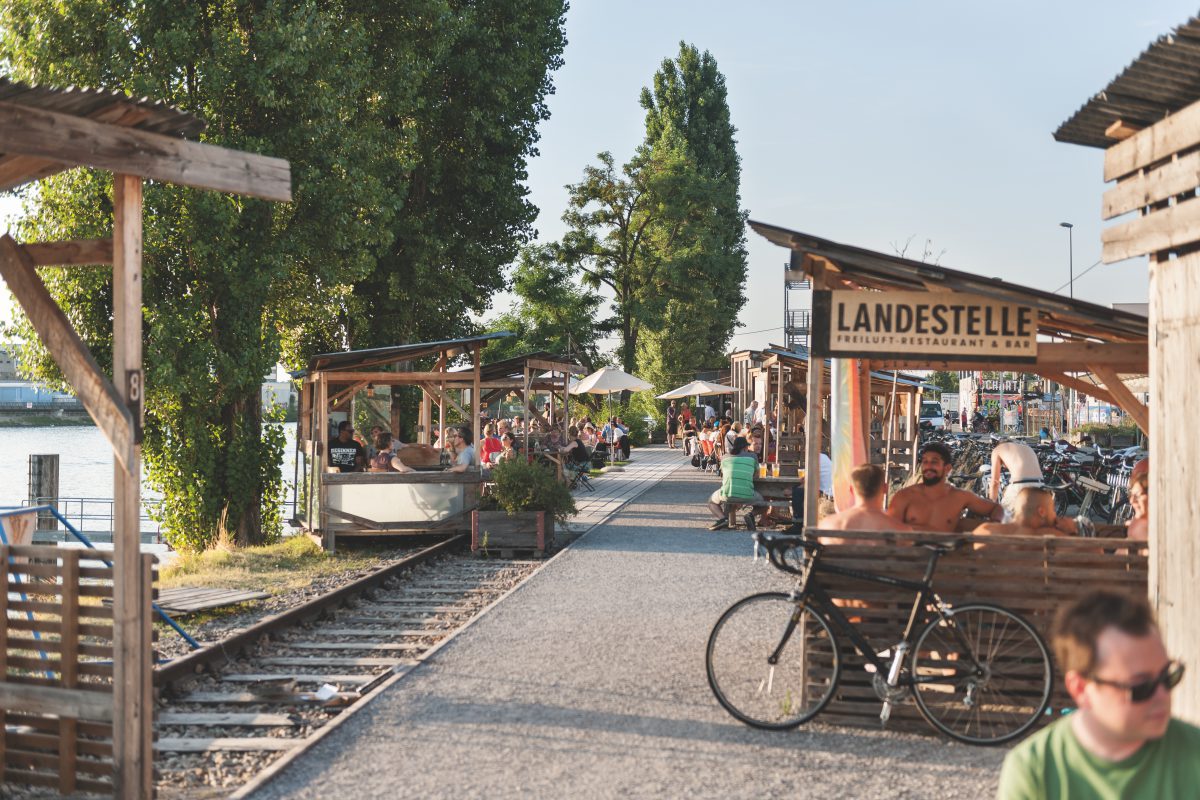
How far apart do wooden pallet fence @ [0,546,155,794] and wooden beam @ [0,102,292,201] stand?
1.79 m

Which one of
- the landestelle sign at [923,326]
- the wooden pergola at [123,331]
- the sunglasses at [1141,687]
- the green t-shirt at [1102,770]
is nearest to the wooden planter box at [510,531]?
the landestelle sign at [923,326]

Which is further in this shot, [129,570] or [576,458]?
[576,458]

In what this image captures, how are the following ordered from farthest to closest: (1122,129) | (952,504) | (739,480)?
(739,480) < (952,504) < (1122,129)

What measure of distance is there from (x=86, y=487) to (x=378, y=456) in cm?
4461

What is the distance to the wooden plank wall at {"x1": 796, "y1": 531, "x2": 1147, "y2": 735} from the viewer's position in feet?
22.9

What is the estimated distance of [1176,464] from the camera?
5.73 meters

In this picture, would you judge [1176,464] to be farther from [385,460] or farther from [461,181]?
[461,181]

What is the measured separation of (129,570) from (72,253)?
5.82ft

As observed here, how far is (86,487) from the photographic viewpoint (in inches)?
2285

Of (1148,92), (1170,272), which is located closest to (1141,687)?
(1170,272)

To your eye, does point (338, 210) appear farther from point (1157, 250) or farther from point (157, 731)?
point (1157, 250)

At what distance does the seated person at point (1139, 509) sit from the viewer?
732cm

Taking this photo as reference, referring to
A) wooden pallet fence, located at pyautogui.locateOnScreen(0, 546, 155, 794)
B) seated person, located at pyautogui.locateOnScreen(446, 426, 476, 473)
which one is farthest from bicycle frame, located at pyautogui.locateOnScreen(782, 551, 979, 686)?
seated person, located at pyautogui.locateOnScreen(446, 426, 476, 473)

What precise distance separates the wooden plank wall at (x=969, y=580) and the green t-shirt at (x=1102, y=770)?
4532mm
